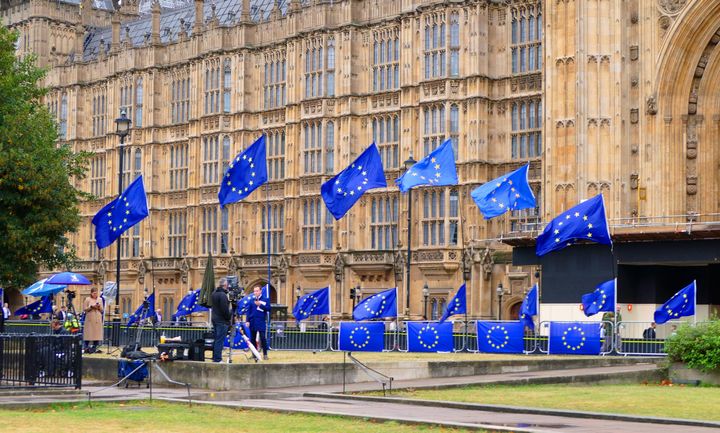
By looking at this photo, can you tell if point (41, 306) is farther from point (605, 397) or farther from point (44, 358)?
point (605, 397)

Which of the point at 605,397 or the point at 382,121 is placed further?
the point at 382,121

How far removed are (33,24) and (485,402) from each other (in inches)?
2888

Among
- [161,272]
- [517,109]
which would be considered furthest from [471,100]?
[161,272]

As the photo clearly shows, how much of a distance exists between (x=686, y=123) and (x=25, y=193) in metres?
26.2

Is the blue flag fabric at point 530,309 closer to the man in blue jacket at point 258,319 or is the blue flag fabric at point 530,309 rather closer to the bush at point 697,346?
the bush at point 697,346

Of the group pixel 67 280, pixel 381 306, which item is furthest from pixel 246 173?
pixel 67 280

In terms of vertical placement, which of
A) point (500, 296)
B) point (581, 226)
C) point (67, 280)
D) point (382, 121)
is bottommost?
point (500, 296)

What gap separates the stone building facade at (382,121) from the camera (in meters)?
52.2

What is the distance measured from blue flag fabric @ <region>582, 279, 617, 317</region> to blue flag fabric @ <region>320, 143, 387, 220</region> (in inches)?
327

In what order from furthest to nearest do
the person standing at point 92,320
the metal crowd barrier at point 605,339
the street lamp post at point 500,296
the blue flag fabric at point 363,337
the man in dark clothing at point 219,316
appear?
the street lamp post at point 500,296
the blue flag fabric at point 363,337
the metal crowd barrier at point 605,339
the person standing at point 92,320
the man in dark clothing at point 219,316

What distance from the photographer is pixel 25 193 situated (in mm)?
45719

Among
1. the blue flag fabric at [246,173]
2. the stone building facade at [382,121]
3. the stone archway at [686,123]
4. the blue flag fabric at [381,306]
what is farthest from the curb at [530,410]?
the stone archway at [686,123]

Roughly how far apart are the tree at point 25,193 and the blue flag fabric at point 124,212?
7.28ft

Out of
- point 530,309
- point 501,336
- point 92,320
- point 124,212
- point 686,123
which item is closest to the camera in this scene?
point 92,320
